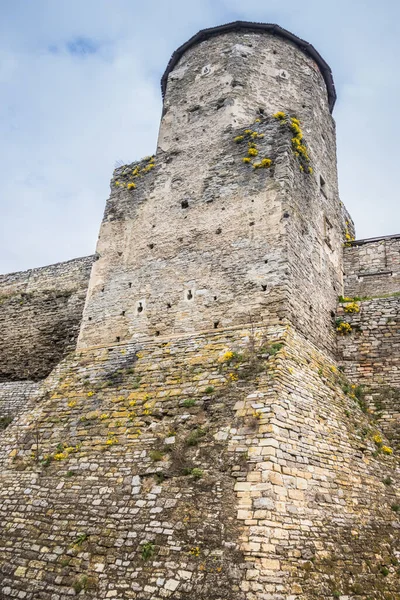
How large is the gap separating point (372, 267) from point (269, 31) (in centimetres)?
758

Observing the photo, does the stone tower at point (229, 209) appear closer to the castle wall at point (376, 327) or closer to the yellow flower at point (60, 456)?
the castle wall at point (376, 327)

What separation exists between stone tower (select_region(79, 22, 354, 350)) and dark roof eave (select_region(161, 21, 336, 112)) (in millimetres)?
45

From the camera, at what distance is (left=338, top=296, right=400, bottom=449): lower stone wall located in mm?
9586

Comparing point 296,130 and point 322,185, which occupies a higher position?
point 296,130

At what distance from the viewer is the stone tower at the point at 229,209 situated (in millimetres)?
9812

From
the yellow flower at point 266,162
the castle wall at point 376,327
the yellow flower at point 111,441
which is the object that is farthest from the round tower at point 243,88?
the yellow flower at point 111,441

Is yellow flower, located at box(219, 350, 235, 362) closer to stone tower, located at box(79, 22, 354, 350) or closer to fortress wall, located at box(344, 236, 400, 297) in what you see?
stone tower, located at box(79, 22, 354, 350)

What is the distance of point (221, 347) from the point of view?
8812 mm

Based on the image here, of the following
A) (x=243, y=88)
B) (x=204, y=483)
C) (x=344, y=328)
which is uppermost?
(x=243, y=88)

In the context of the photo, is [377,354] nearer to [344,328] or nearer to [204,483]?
[344,328]

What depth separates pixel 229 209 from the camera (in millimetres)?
10727

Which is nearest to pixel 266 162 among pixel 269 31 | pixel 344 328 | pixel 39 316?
pixel 344 328

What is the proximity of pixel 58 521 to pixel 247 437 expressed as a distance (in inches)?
122

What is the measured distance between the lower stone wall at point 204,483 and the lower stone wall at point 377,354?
1.91 ft
